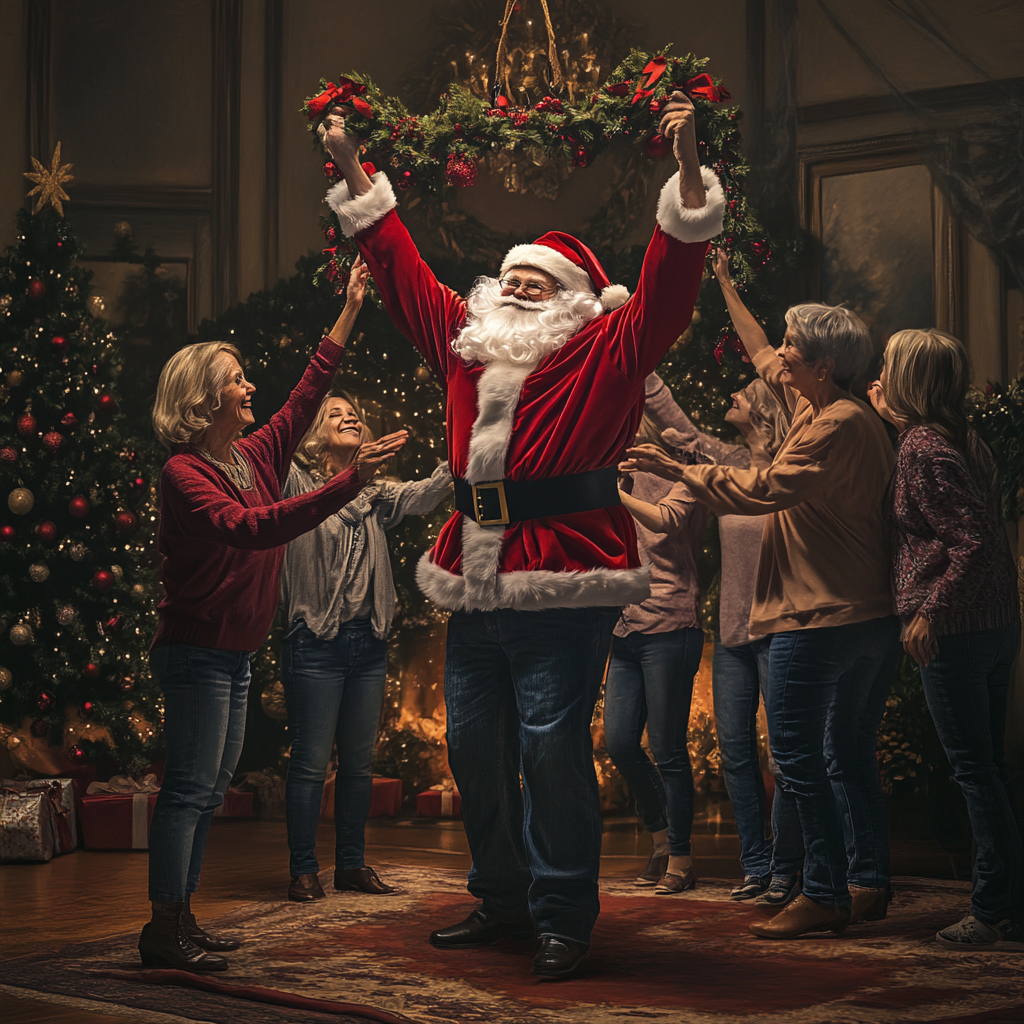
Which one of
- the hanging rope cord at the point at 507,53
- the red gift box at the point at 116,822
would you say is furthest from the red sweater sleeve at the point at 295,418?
the hanging rope cord at the point at 507,53

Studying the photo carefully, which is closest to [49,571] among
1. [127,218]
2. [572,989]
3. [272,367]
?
[272,367]

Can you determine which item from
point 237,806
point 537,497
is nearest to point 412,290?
point 537,497

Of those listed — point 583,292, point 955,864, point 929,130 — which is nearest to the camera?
point 583,292

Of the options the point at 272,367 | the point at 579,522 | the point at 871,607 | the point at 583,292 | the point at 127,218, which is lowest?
the point at 871,607

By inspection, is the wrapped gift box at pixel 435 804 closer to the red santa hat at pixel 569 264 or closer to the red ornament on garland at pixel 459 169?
the red ornament on garland at pixel 459 169

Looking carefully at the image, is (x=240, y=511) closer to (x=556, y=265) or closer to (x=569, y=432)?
(x=569, y=432)

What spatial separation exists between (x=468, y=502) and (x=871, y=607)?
1033 mm

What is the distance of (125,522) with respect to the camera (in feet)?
17.9

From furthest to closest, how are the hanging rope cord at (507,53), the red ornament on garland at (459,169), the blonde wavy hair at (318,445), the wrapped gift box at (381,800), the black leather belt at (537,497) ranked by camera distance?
the wrapped gift box at (381,800) < the hanging rope cord at (507,53) < the red ornament on garland at (459,169) < the blonde wavy hair at (318,445) < the black leather belt at (537,497)

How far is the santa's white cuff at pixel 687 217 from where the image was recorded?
9.23 feet

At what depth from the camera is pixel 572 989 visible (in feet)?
8.73

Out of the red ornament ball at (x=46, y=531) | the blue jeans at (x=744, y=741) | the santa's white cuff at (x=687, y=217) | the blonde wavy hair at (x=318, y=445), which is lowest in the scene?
the blue jeans at (x=744, y=741)

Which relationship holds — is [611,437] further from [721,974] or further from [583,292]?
[721,974]

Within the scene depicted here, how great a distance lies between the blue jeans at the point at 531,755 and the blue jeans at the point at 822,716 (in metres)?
0.48
